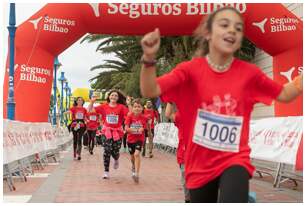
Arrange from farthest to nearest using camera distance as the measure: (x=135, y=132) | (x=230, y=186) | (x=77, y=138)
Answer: (x=77, y=138) → (x=135, y=132) → (x=230, y=186)

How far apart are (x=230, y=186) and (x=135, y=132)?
672 cm

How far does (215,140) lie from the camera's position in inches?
138

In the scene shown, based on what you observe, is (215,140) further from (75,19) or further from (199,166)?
(75,19)

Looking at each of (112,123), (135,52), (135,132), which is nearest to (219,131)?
(135,132)

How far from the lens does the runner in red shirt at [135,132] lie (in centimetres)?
997

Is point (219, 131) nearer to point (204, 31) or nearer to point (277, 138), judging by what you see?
point (204, 31)

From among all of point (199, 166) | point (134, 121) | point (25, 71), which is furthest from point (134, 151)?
point (199, 166)

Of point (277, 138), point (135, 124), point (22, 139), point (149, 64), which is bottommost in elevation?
point (22, 139)

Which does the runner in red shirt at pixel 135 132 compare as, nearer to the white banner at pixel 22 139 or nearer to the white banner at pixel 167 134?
the white banner at pixel 22 139

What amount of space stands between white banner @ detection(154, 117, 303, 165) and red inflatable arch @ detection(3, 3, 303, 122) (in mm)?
3519

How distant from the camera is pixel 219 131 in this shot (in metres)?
3.51

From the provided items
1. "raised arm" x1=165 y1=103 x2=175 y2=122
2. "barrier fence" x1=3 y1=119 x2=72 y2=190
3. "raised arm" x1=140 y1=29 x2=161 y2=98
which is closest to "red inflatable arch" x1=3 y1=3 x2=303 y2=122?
"barrier fence" x1=3 y1=119 x2=72 y2=190

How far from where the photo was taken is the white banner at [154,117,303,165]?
8266 millimetres

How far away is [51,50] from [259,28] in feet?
15.9
